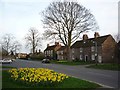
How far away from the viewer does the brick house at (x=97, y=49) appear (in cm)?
6739

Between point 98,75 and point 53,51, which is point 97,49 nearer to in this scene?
point 98,75

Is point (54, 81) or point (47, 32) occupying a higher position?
point (47, 32)

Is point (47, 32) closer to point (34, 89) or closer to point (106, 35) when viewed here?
point (106, 35)

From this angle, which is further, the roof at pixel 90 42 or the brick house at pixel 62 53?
the brick house at pixel 62 53

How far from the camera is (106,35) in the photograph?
71125 millimetres

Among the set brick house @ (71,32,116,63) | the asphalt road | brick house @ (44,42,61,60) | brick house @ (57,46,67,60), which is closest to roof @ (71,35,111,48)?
brick house @ (71,32,116,63)

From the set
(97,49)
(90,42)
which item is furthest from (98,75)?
(90,42)

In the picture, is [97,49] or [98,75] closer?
[98,75]

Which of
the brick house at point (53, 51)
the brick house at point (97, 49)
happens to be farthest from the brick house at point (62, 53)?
the brick house at point (97, 49)

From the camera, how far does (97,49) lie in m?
69.5

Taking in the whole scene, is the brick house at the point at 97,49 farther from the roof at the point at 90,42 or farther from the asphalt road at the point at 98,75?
the asphalt road at the point at 98,75

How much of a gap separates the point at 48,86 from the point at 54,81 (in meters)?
0.57

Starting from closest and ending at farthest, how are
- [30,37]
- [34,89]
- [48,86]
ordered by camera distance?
1. [34,89]
2. [48,86]
3. [30,37]

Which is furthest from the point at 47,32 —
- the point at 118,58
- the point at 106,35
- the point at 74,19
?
the point at 106,35
